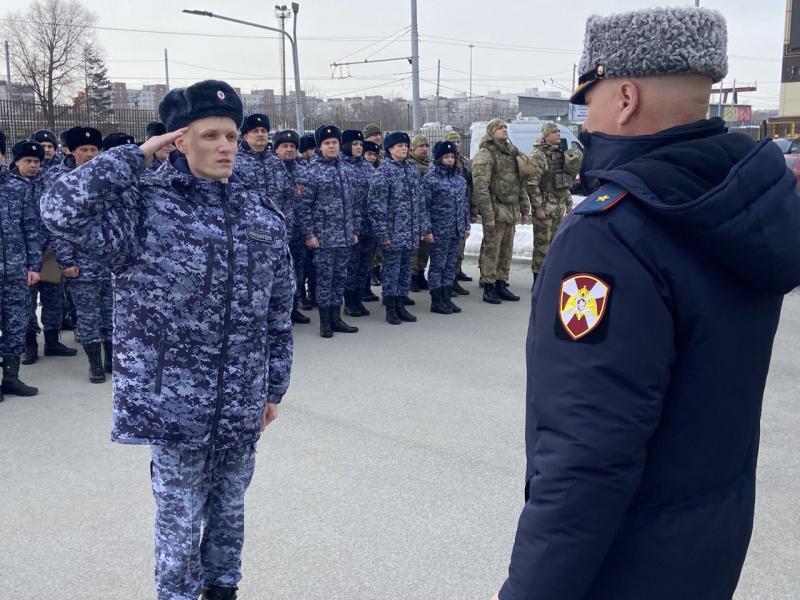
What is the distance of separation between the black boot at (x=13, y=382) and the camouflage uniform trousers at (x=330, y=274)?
9.07 feet

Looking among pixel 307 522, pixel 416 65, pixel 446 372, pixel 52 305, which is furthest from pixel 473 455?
pixel 416 65

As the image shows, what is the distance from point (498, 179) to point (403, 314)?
2166 mm

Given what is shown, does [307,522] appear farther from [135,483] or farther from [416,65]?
[416,65]

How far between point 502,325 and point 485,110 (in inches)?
2900

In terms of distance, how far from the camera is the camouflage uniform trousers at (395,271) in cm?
819

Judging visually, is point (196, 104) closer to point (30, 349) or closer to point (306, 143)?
point (30, 349)

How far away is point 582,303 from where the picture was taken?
1.31 metres

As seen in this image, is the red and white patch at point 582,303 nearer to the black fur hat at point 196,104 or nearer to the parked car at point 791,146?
the black fur hat at point 196,104

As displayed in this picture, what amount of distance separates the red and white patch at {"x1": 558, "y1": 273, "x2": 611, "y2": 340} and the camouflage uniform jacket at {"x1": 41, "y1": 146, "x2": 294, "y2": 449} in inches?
58.7

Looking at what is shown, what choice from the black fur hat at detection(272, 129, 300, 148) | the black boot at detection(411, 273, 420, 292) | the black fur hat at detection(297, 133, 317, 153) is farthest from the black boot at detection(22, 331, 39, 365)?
the black boot at detection(411, 273, 420, 292)

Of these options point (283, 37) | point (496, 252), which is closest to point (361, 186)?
point (496, 252)

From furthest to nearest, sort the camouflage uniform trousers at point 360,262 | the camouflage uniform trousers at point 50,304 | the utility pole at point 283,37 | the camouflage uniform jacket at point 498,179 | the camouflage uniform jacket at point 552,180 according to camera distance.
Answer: the utility pole at point 283,37 → the camouflage uniform jacket at point 552,180 → the camouflage uniform jacket at point 498,179 → the camouflage uniform trousers at point 360,262 → the camouflage uniform trousers at point 50,304

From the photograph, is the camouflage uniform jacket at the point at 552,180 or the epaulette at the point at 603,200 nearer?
the epaulette at the point at 603,200

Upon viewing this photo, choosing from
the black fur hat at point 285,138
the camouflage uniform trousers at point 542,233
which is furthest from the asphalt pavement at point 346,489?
the camouflage uniform trousers at point 542,233
